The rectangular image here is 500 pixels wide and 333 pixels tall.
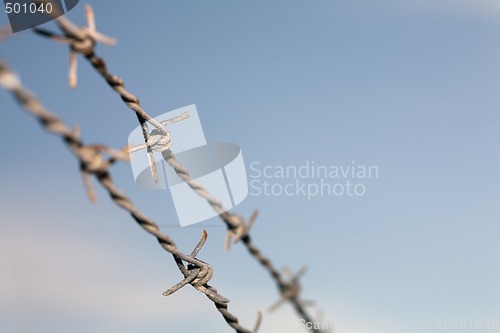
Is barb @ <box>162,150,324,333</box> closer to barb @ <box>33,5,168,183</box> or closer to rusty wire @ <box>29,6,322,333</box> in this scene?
rusty wire @ <box>29,6,322,333</box>

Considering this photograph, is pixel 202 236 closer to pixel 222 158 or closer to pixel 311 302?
pixel 222 158

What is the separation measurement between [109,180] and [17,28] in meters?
0.54

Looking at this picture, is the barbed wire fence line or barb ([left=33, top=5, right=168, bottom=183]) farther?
barb ([left=33, top=5, right=168, bottom=183])

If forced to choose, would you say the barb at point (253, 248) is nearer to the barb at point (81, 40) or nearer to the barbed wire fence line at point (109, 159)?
the barbed wire fence line at point (109, 159)

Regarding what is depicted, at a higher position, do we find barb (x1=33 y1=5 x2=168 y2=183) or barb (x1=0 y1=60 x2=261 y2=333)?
barb (x1=33 y1=5 x2=168 y2=183)

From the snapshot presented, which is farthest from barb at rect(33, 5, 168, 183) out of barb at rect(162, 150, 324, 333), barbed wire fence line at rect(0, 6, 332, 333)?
barb at rect(162, 150, 324, 333)

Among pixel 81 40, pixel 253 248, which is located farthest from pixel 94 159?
pixel 253 248

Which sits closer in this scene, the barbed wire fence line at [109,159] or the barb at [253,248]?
the barbed wire fence line at [109,159]

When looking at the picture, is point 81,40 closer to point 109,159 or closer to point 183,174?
point 109,159

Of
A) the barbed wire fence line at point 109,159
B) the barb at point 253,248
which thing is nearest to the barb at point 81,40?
the barbed wire fence line at point 109,159

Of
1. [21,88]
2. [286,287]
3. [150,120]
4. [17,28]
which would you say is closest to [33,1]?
[17,28]

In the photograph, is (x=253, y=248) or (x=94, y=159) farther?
(x=253, y=248)

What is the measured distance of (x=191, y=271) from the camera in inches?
95.1

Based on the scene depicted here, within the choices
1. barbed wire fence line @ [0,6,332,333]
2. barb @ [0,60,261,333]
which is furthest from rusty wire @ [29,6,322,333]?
barb @ [0,60,261,333]
